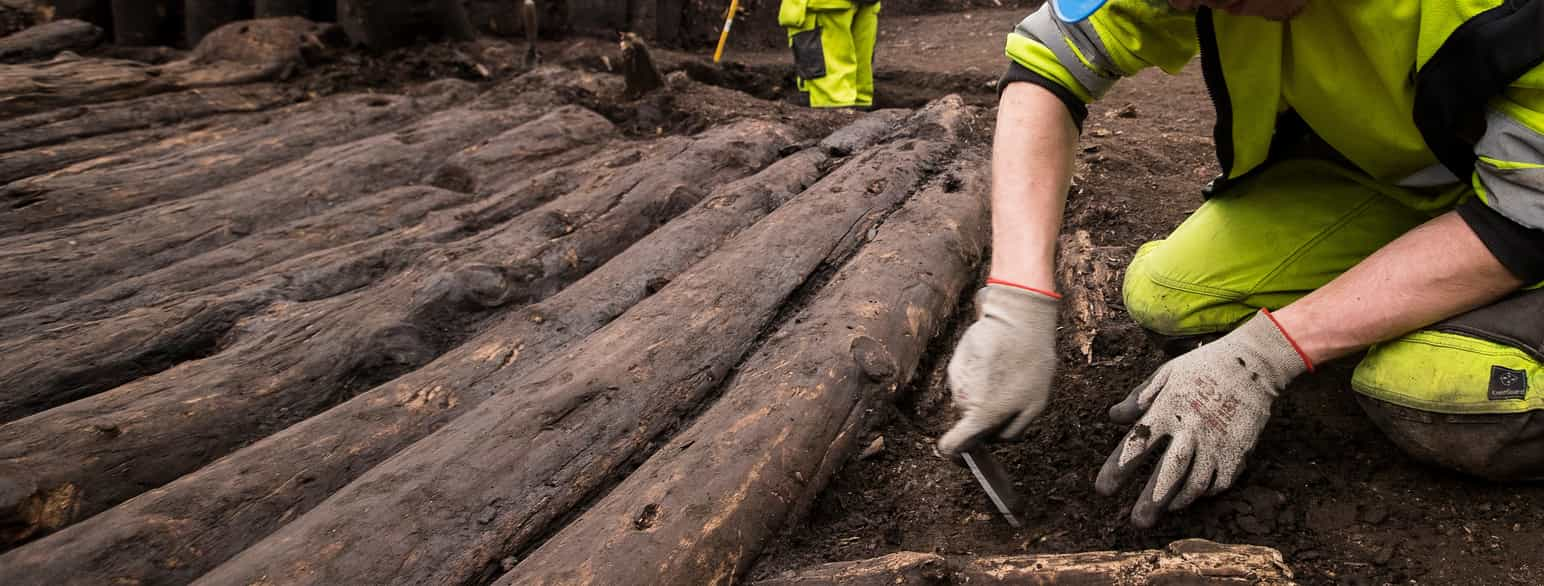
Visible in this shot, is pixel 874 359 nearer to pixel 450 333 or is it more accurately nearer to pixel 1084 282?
pixel 1084 282

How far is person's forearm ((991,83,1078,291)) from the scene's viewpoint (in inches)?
64.7

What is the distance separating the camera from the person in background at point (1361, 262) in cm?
139

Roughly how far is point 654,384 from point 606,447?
0.19m

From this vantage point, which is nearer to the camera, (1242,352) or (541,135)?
(1242,352)

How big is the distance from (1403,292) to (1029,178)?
23.2 inches

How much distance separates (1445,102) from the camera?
4.61ft

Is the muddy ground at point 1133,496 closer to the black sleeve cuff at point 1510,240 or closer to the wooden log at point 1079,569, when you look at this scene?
the wooden log at point 1079,569

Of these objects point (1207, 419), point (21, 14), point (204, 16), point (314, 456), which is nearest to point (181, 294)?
point (314, 456)

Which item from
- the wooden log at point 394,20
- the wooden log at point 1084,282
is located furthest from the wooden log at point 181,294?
the wooden log at point 394,20

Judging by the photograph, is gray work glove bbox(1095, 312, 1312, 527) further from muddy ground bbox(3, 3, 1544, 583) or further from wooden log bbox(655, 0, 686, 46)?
wooden log bbox(655, 0, 686, 46)

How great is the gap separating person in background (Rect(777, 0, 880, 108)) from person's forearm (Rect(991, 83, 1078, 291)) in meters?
3.40

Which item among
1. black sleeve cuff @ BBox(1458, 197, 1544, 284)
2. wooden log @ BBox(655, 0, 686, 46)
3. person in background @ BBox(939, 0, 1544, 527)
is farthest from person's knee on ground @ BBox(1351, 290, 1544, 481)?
wooden log @ BBox(655, 0, 686, 46)

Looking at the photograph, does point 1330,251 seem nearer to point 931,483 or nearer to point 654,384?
point 931,483

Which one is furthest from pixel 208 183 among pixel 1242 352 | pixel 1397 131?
pixel 1397 131
